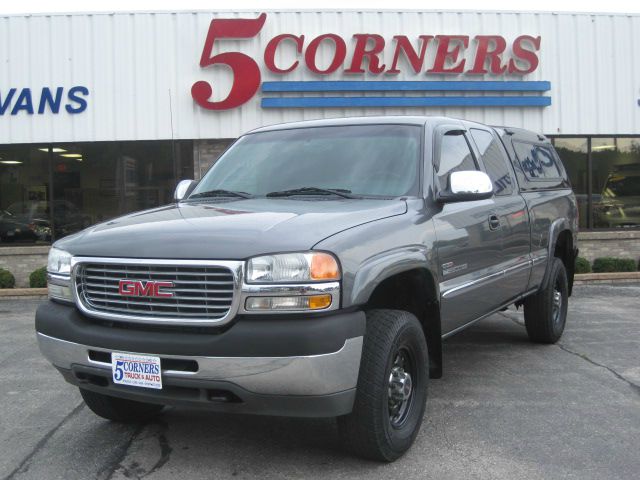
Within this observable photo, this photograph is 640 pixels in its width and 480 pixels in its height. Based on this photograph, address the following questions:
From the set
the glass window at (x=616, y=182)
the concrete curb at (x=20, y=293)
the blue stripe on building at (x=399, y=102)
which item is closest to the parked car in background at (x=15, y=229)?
the concrete curb at (x=20, y=293)

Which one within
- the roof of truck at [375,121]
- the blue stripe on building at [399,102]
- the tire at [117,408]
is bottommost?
the tire at [117,408]

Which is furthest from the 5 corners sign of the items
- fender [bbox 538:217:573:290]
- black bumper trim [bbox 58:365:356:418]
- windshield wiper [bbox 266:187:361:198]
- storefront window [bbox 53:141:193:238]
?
black bumper trim [bbox 58:365:356:418]

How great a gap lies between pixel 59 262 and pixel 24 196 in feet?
31.2

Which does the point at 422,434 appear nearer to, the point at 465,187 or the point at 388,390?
the point at 388,390

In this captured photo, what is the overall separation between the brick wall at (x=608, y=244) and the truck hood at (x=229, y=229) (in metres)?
9.87

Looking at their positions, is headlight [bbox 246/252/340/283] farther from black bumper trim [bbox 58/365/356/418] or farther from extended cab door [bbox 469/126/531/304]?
extended cab door [bbox 469/126/531/304]

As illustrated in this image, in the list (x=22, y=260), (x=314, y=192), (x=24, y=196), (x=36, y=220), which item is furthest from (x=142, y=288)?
(x=24, y=196)

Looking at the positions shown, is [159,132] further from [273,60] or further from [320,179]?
[320,179]

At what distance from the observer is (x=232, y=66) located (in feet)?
38.1

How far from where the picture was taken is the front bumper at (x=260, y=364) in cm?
285

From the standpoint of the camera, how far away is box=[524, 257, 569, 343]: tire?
19.7 ft

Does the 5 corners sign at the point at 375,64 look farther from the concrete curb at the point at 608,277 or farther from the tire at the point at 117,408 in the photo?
the tire at the point at 117,408

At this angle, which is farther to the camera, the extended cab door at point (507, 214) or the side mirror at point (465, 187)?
the extended cab door at point (507, 214)

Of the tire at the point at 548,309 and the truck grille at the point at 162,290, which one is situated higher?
the truck grille at the point at 162,290
